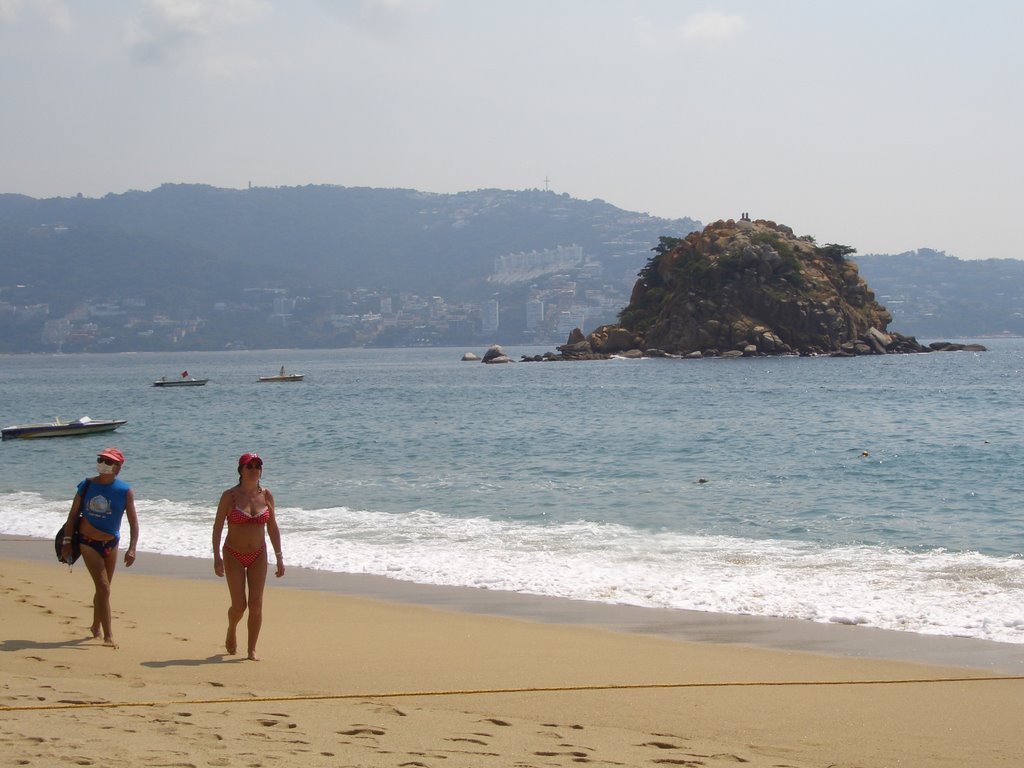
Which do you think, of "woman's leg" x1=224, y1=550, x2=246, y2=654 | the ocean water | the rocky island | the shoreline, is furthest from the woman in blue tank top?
the rocky island

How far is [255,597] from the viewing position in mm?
8539

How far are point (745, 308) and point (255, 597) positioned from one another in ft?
354

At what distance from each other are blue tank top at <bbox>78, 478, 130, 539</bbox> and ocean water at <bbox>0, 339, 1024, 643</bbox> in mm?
5017

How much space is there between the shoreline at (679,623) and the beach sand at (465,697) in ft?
0.32

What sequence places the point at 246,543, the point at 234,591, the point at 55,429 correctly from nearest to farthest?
the point at 246,543 < the point at 234,591 < the point at 55,429

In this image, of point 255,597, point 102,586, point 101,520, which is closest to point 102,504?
point 101,520

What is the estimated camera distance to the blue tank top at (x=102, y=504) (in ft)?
28.8

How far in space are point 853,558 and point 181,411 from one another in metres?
42.9

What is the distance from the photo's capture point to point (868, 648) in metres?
9.27

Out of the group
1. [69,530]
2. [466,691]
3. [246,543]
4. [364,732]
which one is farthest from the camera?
[69,530]

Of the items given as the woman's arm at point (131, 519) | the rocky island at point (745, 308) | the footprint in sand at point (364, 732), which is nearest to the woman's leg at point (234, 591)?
the woman's arm at point (131, 519)

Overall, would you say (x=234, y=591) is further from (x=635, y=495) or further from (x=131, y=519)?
(x=635, y=495)

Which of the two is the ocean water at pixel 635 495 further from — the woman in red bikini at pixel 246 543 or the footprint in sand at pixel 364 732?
the footprint in sand at pixel 364 732

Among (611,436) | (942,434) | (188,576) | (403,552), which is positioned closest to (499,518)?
(403,552)
